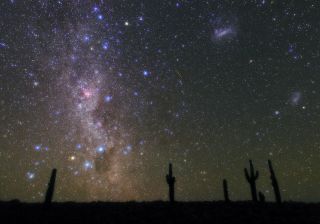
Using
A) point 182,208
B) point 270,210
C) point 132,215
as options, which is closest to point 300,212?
point 270,210

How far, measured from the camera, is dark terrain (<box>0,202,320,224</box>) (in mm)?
12961

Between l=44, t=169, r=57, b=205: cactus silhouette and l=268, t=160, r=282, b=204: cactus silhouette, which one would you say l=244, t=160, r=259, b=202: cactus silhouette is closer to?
l=268, t=160, r=282, b=204: cactus silhouette

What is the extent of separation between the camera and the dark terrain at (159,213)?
1296 centimetres

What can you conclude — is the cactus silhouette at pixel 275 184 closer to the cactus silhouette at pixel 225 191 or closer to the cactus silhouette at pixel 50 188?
the cactus silhouette at pixel 225 191

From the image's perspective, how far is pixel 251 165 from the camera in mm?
19594

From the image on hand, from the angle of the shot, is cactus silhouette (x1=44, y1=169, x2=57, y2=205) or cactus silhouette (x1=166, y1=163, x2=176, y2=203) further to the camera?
cactus silhouette (x1=166, y1=163, x2=176, y2=203)

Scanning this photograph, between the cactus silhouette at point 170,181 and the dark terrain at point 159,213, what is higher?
the cactus silhouette at point 170,181

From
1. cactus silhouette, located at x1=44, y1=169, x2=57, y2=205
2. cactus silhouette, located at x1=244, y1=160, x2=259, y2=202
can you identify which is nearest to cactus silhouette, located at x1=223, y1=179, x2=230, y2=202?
cactus silhouette, located at x1=244, y1=160, x2=259, y2=202

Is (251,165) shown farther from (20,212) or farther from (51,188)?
(20,212)

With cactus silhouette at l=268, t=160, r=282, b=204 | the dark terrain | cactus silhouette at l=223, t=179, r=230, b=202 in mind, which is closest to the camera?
the dark terrain

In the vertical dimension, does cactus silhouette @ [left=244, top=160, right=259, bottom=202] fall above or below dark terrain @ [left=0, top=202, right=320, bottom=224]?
above

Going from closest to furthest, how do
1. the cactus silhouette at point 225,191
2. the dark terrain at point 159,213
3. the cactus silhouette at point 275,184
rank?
the dark terrain at point 159,213 → the cactus silhouette at point 275,184 → the cactus silhouette at point 225,191

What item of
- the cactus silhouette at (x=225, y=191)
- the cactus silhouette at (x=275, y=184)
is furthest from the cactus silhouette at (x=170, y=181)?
the cactus silhouette at (x=275, y=184)

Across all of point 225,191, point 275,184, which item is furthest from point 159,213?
point 275,184
